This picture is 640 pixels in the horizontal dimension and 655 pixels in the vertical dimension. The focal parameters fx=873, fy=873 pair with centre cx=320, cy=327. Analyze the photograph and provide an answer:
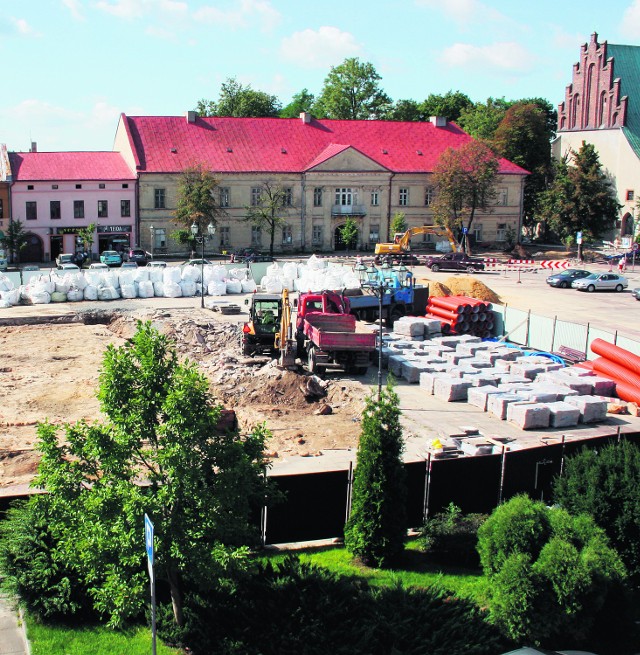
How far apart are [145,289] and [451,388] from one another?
2242 centimetres

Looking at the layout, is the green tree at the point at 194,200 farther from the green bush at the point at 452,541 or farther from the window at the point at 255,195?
the green bush at the point at 452,541

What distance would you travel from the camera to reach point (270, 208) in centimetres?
6156

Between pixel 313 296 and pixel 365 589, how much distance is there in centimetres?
1921

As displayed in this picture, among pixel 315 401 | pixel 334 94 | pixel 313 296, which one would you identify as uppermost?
pixel 334 94

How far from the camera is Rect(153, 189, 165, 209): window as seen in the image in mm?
59938

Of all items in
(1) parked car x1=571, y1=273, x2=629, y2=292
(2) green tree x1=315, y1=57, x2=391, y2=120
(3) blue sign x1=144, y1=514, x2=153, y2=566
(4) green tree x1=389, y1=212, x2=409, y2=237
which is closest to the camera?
(3) blue sign x1=144, y1=514, x2=153, y2=566

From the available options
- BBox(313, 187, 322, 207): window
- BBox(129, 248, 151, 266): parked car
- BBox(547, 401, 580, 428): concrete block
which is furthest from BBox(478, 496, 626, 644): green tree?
BBox(313, 187, 322, 207): window

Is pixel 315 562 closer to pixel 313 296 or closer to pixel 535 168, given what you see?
pixel 313 296

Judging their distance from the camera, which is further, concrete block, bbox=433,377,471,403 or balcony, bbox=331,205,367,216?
balcony, bbox=331,205,367,216

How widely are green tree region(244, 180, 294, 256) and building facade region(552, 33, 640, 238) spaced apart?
24179 millimetres

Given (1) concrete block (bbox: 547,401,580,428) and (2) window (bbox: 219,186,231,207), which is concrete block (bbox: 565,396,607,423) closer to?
(1) concrete block (bbox: 547,401,580,428)

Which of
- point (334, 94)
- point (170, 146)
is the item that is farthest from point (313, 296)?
point (334, 94)

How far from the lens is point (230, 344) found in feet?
105

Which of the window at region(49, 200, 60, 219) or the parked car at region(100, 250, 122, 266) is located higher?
the window at region(49, 200, 60, 219)
